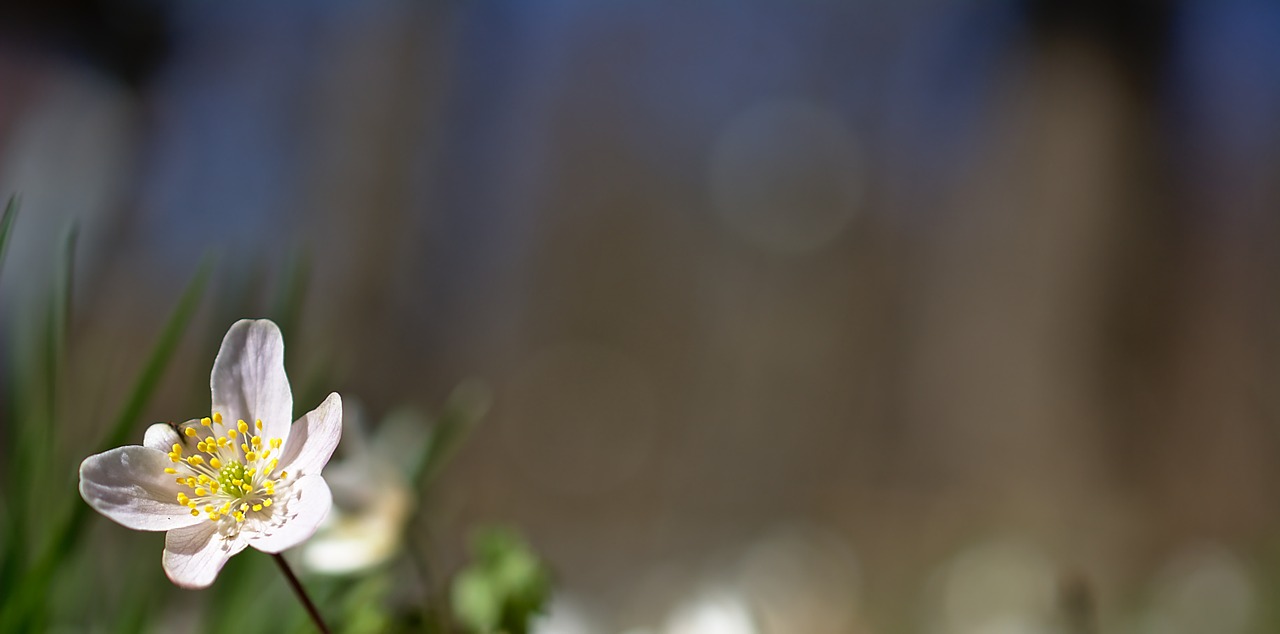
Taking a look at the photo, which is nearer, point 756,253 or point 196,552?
point 196,552

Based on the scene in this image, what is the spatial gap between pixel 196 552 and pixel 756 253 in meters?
2.08

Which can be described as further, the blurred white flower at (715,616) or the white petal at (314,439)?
the blurred white flower at (715,616)

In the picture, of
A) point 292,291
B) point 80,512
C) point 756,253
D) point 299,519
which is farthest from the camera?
point 756,253

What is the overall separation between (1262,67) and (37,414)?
238 cm

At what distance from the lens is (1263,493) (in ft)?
6.24

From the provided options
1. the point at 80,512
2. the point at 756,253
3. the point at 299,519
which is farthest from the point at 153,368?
the point at 756,253

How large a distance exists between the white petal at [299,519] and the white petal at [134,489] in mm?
23

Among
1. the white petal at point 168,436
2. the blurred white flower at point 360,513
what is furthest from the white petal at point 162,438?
the blurred white flower at point 360,513

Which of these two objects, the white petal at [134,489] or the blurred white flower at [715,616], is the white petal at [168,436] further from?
the blurred white flower at [715,616]

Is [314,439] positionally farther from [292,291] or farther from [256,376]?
[292,291]

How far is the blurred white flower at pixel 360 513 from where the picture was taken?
0.35 m

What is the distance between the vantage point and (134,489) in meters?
0.21

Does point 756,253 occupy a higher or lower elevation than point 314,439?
lower

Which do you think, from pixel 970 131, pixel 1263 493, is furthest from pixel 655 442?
pixel 1263 493
